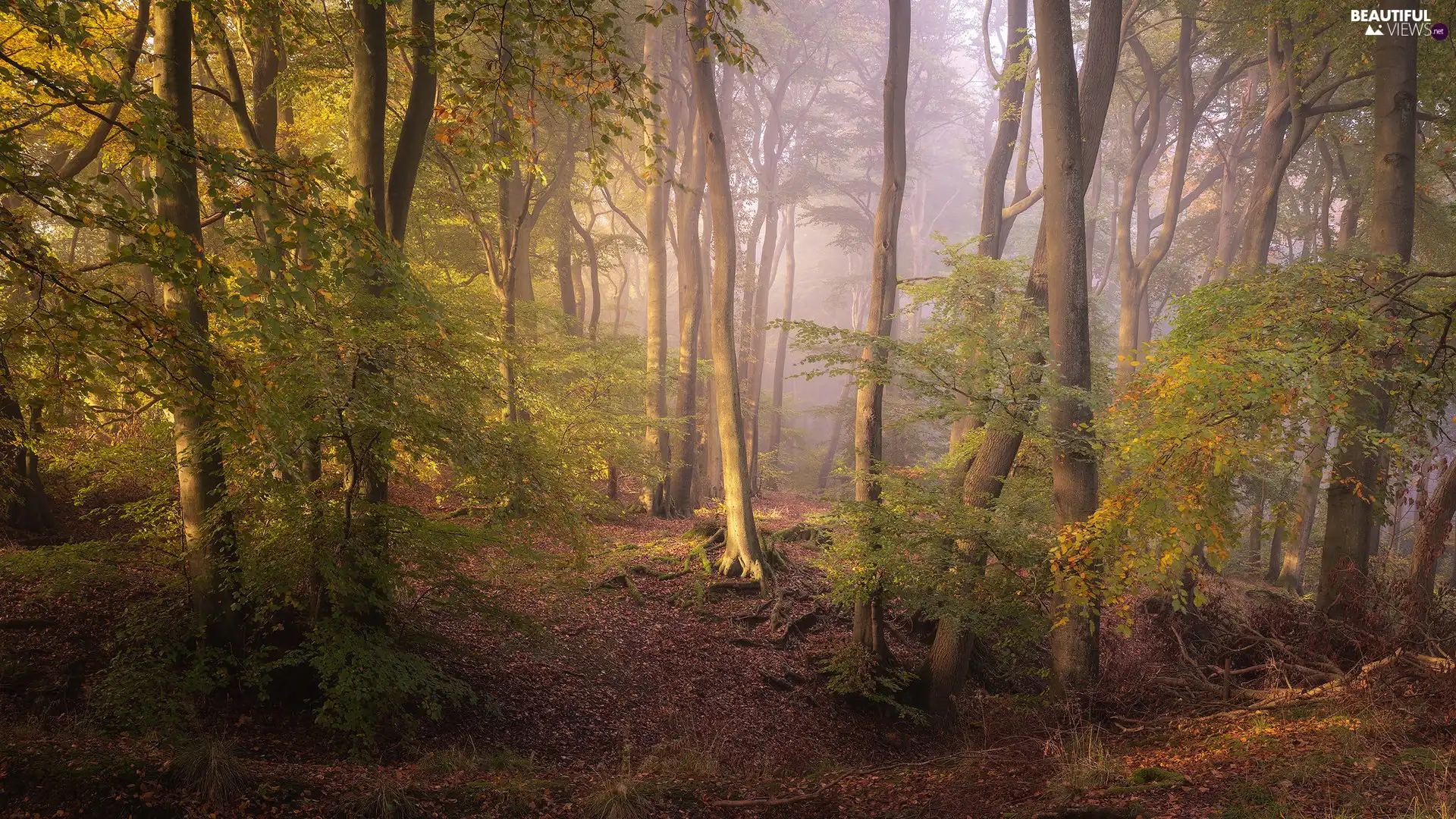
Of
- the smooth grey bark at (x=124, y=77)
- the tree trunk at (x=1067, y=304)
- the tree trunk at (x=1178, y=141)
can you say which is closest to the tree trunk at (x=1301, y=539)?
the tree trunk at (x=1178, y=141)

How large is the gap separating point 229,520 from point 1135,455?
25.6 feet

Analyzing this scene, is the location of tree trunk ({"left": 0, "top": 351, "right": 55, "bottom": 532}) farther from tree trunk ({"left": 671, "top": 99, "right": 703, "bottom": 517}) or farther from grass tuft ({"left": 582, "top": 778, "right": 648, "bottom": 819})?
tree trunk ({"left": 671, "top": 99, "right": 703, "bottom": 517})

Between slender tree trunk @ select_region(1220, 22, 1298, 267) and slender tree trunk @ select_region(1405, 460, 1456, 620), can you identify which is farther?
slender tree trunk @ select_region(1220, 22, 1298, 267)

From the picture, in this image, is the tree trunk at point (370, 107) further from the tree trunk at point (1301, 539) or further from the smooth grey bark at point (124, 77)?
the tree trunk at point (1301, 539)

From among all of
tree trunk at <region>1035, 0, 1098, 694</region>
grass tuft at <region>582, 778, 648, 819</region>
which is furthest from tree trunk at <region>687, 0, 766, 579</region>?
grass tuft at <region>582, 778, 648, 819</region>

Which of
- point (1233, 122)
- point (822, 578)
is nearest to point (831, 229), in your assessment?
point (1233, 122)

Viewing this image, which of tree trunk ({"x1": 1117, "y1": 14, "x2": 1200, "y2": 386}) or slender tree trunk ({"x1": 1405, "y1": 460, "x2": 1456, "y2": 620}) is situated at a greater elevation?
tree trunk ({"x1": 1117, "y1": 14, "x2": 1200, "y2": 386})

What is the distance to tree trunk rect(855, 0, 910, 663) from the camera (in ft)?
30.2

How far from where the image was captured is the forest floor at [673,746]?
4348 millimetres

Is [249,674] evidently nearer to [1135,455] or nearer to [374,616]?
[374,616]

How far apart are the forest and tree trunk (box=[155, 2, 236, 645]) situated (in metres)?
0.04

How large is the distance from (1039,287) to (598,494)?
6503 millimetres

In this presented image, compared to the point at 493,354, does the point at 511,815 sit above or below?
below

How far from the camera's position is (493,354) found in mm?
7242
